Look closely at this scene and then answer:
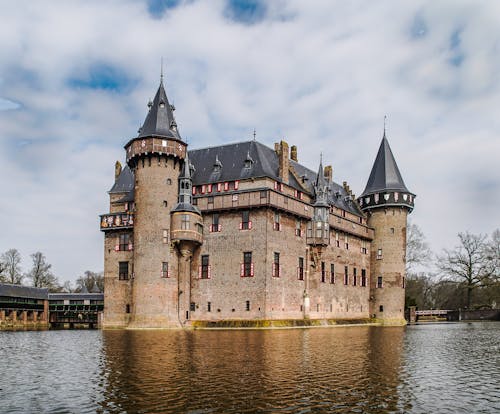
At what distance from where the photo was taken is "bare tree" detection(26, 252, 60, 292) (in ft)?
289

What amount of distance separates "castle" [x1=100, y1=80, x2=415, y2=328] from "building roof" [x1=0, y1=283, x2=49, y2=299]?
52.5 feet

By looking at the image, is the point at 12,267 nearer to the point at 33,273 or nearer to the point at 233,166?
the point at 33,273

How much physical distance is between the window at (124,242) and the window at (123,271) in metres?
1.26

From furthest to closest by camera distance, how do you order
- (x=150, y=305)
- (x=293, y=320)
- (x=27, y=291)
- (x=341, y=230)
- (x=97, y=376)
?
1. (x=27, y=291)
2. (x=341, y=230)
3. (x=293, y=320)
4. (x=150, y=305)
5. (x=97, y=376)

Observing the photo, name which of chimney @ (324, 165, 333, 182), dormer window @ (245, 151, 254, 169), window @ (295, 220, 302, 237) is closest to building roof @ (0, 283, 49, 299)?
dormer window @ (245, 151, 254, 169)

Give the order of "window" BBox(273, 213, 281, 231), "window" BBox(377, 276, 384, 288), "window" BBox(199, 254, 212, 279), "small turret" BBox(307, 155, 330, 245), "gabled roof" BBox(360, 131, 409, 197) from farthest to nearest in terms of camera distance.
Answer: "gabled roof" BBox(360, 131, 409, 197) < "window" BBox(377, 276, 384, 288) < "small turret" BBox(307, 155, 330, 245) < "window" BBox(199, 254, 212, 279) < "window" BBox(273, 213, 281, 231)

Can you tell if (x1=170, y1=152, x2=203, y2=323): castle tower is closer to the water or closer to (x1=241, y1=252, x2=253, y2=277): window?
(x1=241, y1=252, x2=253, y2=277): window

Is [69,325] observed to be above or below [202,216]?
below

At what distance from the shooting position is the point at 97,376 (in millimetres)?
16422

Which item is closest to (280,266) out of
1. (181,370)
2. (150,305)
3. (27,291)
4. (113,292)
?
(150,305)

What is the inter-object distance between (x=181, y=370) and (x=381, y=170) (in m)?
50.3

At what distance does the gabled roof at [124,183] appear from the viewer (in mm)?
52594

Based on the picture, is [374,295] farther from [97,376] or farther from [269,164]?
[97,376]

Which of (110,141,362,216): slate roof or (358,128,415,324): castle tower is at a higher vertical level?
(110,141,362,216): slate roof
